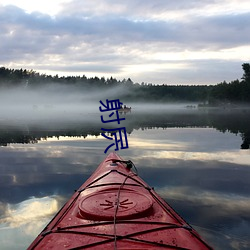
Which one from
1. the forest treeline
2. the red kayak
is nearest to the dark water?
the red kayak

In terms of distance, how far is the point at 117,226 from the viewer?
458 centimetres

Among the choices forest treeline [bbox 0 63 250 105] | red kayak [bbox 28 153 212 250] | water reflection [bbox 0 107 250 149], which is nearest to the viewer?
red kayak [bbox 28 153 212 250]

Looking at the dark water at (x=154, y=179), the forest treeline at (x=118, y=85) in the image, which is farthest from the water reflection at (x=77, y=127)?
the forest treeline at (x=118, y=85)

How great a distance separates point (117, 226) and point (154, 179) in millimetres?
6056

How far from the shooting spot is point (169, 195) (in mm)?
8883

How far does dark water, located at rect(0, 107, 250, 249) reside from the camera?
6.72m

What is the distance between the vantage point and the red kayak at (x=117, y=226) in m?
4.14

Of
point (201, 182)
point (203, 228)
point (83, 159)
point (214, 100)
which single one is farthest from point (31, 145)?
point (214, 100)

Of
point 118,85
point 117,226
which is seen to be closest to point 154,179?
point 117,226

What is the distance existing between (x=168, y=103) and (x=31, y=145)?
162 meters

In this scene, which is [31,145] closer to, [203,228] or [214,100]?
[203,228]

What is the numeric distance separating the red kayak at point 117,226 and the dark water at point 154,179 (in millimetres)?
1494

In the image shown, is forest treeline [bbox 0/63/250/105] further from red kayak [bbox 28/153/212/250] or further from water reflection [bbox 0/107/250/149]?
red kayak [bbox 28/153/212/250]

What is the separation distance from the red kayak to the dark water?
1494 millimetres
